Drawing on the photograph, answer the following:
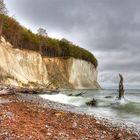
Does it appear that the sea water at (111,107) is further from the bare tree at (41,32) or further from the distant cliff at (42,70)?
the bare tree at (41,32)

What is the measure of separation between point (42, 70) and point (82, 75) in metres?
36.5

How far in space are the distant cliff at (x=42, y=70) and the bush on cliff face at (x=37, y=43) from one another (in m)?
2.27

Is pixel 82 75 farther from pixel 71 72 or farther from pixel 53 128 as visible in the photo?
pixel 53 128

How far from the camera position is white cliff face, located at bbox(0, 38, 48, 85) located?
65.6 metres

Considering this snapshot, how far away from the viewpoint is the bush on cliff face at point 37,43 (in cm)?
8339

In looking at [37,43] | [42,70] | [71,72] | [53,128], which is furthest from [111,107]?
[71,72]

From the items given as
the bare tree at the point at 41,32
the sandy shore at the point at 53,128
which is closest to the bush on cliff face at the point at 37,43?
the bare tree at the point at 41,32

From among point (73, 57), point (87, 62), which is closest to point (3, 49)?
point (73, 57)

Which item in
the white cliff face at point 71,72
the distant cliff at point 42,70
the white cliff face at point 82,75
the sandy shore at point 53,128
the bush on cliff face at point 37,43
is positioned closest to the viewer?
the sandy shore at point 53,128

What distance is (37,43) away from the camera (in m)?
102

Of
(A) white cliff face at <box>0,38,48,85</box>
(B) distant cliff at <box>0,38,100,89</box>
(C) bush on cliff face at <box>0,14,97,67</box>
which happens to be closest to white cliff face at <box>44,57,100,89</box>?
(B) distant cliff at <box>0,38,100,89</box>

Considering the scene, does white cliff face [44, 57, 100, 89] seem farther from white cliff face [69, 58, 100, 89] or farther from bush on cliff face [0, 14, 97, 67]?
bush on cliff face [0, 14, 97, 67]

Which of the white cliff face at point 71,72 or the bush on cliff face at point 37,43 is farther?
the white cliff face at point 71,72

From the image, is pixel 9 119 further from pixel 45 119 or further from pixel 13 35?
pixel 13 35
